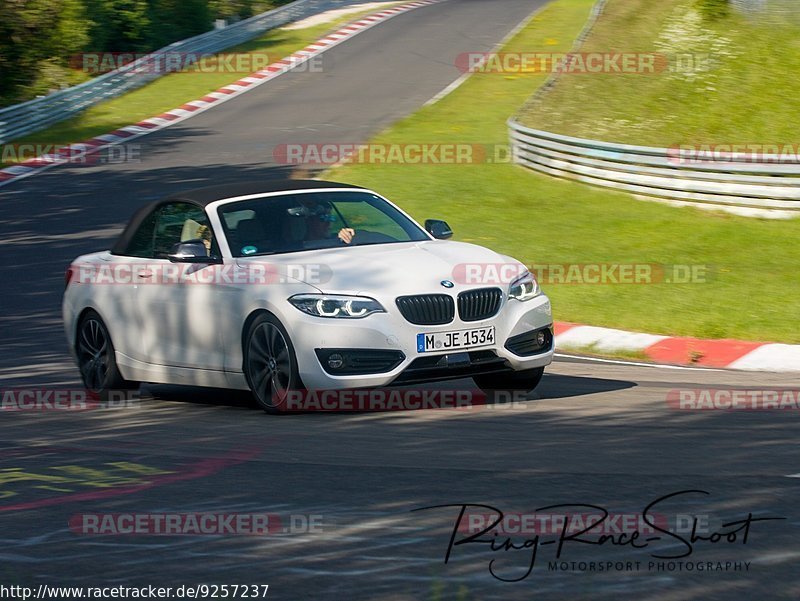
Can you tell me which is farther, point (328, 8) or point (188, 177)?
point (328, 8)

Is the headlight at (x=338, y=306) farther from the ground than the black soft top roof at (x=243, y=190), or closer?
closer

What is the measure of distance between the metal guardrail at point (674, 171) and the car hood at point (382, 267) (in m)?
9.81

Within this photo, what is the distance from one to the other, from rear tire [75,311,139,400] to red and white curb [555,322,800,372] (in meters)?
4.17

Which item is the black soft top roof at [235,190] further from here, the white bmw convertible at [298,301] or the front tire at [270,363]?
the front tire at [270,363]

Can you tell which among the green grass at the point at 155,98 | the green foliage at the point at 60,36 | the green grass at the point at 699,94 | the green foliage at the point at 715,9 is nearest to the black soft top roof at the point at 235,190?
the green grass at the point at 699,94

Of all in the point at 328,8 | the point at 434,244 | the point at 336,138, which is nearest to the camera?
the point at 434,244

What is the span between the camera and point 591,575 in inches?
210

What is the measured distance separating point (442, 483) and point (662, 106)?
1970 centimetres

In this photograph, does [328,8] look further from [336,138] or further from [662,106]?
[662,106]

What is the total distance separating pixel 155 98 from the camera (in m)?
35.4

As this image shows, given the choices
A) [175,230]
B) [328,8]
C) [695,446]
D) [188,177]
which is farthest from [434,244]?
[328,8]

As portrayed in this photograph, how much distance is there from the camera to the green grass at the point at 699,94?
23.5 metres

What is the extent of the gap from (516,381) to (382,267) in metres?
1.42

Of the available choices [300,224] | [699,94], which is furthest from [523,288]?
[699,94]
